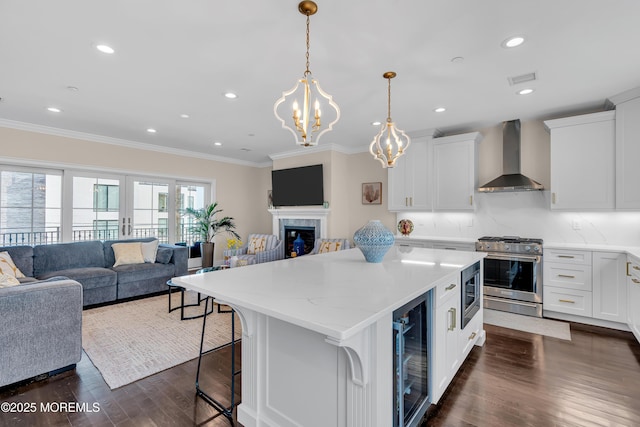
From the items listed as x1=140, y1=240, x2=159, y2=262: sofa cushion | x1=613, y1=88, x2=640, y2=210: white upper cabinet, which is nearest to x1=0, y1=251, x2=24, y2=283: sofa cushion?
x1=140, y1=240, x2=159, y2=262: sofa cushion

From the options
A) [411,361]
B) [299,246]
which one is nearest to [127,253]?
[299,246]

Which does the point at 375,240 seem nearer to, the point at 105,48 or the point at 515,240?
the point at 105,48

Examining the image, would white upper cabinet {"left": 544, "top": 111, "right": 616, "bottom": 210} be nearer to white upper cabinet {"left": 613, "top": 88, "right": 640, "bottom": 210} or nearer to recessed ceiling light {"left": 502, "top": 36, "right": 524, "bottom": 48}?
white upper cabinet {"left": 613, "top": 88, "right": 640, "bottom": 210}

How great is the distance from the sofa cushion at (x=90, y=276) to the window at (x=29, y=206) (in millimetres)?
926

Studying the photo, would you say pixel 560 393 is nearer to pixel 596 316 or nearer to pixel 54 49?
pixel 596 316

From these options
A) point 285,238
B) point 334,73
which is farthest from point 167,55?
A: point 285,238

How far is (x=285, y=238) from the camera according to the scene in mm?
6508

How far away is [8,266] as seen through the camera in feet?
11.5

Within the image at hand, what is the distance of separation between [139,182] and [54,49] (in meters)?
3.55

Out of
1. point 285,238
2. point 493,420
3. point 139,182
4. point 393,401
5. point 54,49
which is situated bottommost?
point 493,420

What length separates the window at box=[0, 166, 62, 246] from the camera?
4328 mm

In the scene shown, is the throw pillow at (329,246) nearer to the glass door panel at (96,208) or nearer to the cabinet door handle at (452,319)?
the cabinet door handle at (452,319)

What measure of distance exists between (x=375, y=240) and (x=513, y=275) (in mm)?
2727

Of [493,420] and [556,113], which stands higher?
[556,113]
